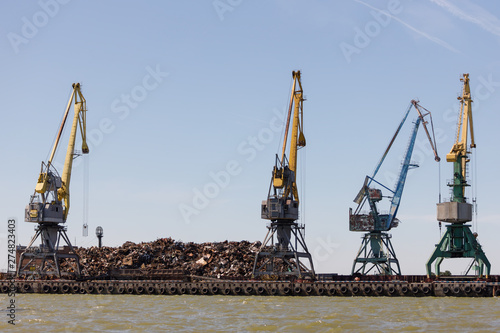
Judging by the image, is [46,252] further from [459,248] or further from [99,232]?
[459,248]

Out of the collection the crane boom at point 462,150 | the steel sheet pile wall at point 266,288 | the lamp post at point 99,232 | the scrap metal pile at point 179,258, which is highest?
the crane boom at point 462,150

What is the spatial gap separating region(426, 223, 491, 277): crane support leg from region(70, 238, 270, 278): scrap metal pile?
22.6 m

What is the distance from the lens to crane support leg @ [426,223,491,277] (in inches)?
3398

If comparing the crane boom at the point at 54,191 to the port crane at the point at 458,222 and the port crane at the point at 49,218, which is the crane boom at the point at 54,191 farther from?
the port crane at the point at 458,222

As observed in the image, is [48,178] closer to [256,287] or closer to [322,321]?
[256,287]

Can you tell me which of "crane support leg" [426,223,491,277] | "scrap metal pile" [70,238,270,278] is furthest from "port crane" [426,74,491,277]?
"scrap metal pile" [70,238,270,278]

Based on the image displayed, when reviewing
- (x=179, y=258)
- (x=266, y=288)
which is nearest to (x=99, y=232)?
(x=179, y=258)

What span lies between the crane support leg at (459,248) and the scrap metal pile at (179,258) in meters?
22.6

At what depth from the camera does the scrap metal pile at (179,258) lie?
314 ft

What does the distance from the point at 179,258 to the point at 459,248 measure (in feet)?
120

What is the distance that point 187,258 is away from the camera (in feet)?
332

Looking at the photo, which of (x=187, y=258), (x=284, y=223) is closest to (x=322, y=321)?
(x=284, y=223)

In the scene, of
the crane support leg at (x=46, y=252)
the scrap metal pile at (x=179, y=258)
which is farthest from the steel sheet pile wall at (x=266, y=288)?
the scrap metal pile at (x=179, y=258)

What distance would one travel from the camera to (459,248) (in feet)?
285
